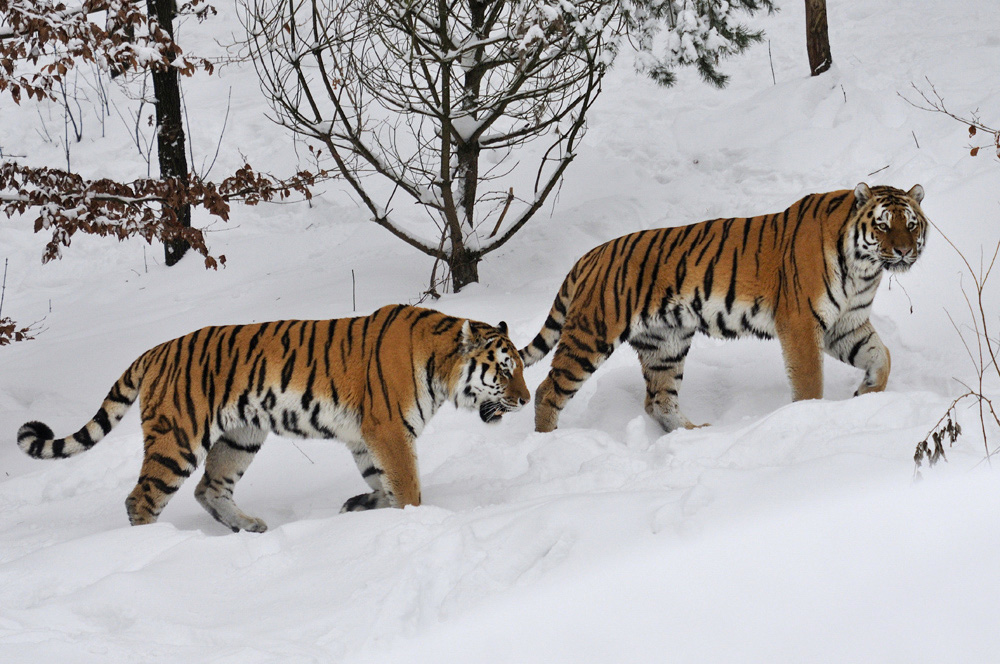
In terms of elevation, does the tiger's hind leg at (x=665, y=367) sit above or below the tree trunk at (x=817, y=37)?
below

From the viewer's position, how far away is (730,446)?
4.39 meters

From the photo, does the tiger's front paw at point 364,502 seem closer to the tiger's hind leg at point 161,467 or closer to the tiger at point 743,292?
the tiger's hind leg at point 161,467

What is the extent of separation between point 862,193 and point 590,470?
2155 mm

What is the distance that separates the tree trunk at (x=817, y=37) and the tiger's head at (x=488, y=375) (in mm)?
7786

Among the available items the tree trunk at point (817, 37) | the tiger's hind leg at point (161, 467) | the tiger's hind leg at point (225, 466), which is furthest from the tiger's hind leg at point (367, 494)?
Answer: the tree trunk at point (817, 37)

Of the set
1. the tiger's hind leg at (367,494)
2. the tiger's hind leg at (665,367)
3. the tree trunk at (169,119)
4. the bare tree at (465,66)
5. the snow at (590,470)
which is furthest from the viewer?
the tree trunk at (169,119)

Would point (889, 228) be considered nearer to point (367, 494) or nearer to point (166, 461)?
point (367, 494)

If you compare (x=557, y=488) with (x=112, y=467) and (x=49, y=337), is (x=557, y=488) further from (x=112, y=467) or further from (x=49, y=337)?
(x=49, y=337)

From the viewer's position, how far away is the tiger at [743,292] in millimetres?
5168

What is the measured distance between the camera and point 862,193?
16.9ft

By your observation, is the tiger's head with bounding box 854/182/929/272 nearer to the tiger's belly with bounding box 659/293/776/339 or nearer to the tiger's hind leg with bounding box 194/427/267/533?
the tiger's belly with bounding box 659/293/776/339

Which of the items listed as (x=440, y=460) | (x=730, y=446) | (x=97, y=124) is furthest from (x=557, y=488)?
(x=97, y=124)

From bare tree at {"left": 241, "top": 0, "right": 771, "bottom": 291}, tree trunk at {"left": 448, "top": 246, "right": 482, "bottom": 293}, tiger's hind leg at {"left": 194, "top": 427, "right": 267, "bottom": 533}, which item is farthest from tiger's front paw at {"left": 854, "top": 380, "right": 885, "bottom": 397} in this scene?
tree trunk at {"left": 448, "top": 246, "right": 482, "bottom": 293}

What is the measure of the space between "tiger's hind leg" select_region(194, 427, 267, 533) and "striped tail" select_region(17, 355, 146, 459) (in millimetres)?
539
